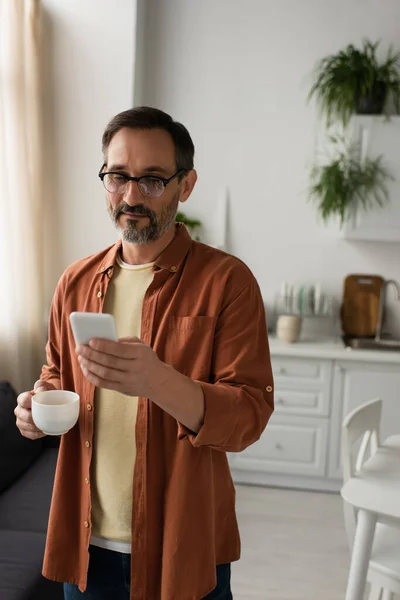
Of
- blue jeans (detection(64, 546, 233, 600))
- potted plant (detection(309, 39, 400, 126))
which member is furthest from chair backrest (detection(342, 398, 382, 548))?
potted plant (detection(309, 39, 400, 126))

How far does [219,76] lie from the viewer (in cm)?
370

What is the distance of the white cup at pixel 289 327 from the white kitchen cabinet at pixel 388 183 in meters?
0.57

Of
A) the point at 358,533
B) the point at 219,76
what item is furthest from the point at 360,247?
the point at 358,533

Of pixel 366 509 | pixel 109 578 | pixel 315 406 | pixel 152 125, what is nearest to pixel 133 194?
pixel 152 125

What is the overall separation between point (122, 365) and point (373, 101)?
2962 mm

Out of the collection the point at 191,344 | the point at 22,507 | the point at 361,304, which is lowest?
the point at 22,507

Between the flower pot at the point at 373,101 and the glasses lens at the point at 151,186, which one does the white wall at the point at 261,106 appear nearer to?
the flower pot at the point at 373,101

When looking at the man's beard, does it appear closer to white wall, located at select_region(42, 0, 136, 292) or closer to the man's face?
the man's face

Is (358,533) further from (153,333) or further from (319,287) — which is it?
(319,287)

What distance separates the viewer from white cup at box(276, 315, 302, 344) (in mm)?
3455

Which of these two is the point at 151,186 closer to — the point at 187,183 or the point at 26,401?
the point at 187,183

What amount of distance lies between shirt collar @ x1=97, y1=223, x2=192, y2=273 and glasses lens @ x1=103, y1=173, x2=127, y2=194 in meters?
0.15

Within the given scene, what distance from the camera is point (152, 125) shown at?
3.90 feet

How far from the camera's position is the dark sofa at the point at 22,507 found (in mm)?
1825
